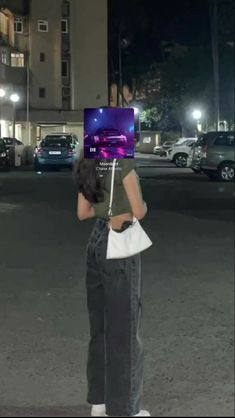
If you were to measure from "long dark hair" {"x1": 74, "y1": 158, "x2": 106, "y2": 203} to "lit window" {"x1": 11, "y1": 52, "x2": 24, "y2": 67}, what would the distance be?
55326 millimetres

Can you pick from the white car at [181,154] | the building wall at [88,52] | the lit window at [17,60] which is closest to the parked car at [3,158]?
the white car at [181,154]

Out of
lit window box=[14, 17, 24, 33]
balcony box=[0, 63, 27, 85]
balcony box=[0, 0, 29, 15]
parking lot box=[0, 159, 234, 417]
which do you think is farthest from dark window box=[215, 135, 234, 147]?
lit window box=[14, 17, 24, 33]

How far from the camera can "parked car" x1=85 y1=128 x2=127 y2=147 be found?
12.3ft

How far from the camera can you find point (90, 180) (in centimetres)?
402

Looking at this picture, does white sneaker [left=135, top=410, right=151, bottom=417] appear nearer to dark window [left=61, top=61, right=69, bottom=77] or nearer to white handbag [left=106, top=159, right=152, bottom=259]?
white handbag [left=106, top=159, right=152, bottom=259]

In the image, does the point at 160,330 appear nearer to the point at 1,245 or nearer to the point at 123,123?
the point at 123,123

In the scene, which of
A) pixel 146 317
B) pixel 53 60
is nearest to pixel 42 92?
pixel 53 60

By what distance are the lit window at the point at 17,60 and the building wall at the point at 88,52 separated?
441 centimetres

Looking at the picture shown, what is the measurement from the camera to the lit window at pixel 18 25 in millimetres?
58750

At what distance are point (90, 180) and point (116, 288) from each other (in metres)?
0.63

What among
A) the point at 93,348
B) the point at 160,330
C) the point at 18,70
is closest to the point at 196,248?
the point at 160,330

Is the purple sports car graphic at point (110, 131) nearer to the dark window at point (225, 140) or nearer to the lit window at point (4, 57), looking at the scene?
the dark window at point (225, 140)

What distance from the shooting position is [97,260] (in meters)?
3.98

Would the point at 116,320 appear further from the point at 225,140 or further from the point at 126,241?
the point at 225,140
